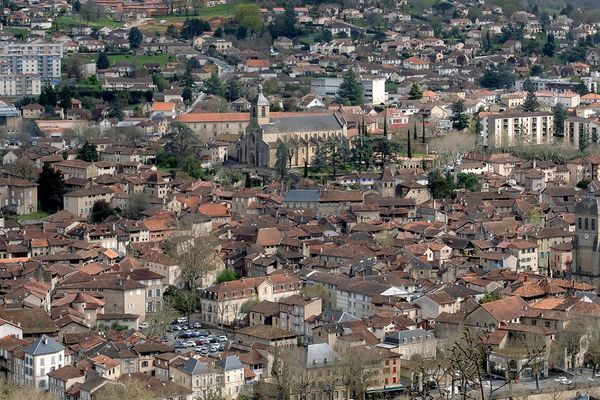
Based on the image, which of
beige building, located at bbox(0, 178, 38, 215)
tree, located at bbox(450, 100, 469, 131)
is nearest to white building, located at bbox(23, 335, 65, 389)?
beige building, located at bbox(0, 178, 38, 215)

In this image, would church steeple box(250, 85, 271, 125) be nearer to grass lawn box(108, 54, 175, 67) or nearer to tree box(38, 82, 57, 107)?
tree box(38, 82, 57, 107)

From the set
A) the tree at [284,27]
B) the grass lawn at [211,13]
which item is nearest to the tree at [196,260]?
the tree at [284,27]

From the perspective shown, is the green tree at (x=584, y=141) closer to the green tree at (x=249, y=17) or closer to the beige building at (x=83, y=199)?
the beige building at (x=83, y=199)

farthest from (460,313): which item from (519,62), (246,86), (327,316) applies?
(519,62)

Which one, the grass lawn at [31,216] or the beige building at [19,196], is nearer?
the grass lawn at [31,216]

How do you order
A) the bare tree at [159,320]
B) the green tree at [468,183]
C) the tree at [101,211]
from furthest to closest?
the green tree at [468,183] < the tree at [101,211] < the bare tree at [159,320]

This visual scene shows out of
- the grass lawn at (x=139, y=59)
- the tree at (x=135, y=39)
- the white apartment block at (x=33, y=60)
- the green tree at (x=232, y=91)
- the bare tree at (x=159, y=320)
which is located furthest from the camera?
the tree at (x=135, y=39)

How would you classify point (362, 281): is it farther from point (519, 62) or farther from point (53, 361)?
point (519, 62)
